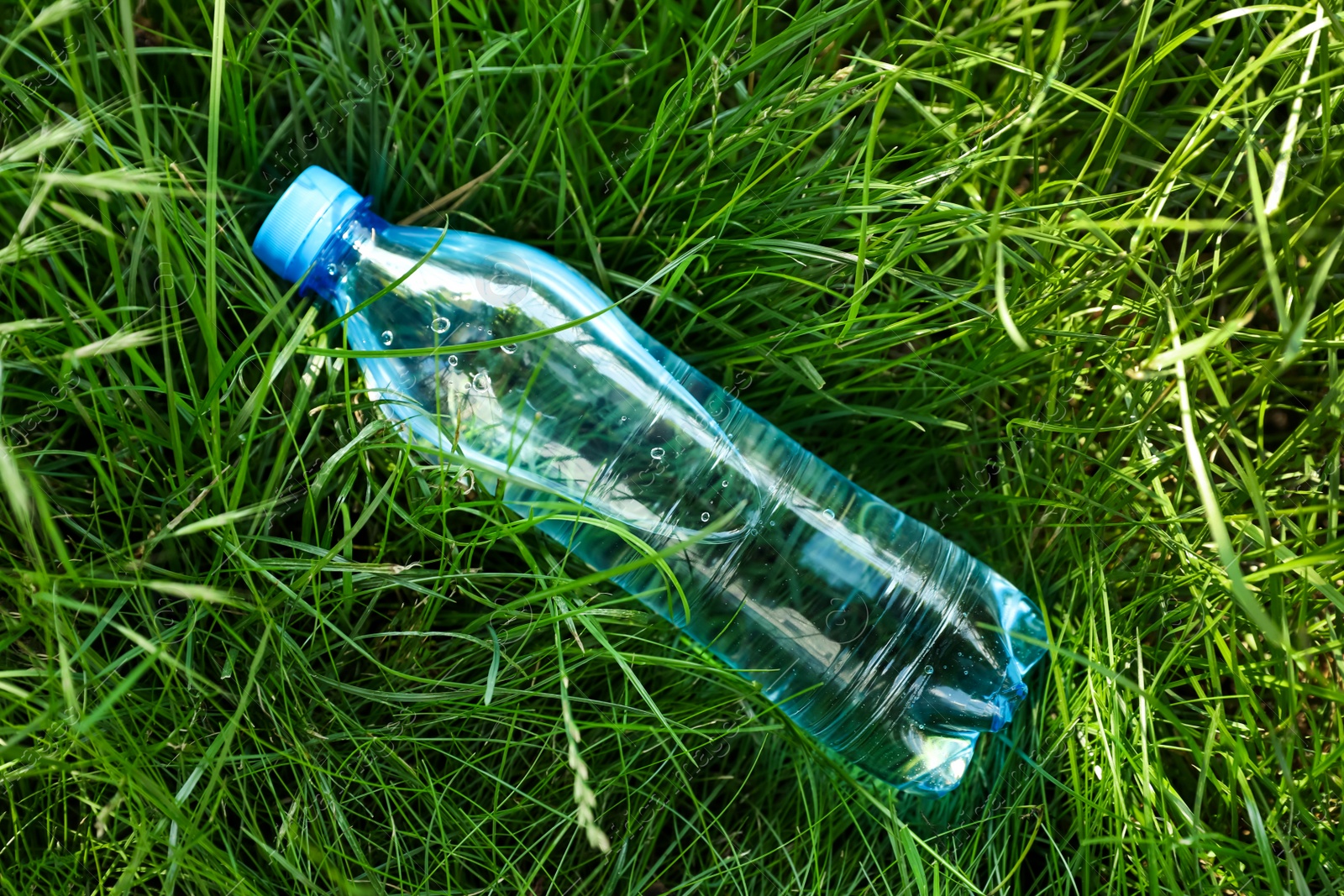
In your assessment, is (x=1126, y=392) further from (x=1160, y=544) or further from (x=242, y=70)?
(x=242, y=70)

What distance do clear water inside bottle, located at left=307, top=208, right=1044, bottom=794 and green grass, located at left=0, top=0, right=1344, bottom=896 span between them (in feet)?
0.14

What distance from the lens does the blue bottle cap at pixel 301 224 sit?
0.90 m

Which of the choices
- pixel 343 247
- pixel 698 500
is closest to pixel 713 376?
pixel 698 500

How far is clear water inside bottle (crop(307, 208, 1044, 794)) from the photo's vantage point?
99 centimetres

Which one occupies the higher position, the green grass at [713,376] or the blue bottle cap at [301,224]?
the blue bottle cap at [301,224]

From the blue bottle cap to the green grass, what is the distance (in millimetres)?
74

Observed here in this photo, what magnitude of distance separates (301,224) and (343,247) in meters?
0.05

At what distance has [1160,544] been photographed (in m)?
1.04

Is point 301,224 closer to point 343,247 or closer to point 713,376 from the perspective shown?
point 343,247

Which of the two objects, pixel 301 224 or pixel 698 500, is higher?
pixel 301 224

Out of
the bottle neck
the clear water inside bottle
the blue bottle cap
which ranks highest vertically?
the blue bottle cap

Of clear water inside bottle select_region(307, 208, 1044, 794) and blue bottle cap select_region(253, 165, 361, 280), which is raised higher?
blue bottle cap select_region(253, 165, 361, 280)

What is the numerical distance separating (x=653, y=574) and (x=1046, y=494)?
472 millimetres

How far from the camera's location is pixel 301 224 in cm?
90
